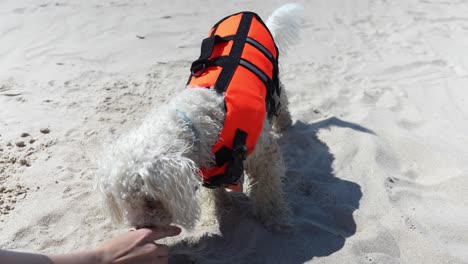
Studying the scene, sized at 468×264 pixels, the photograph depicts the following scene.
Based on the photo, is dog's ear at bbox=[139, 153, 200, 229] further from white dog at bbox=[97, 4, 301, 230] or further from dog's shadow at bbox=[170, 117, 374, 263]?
dog's shadow at bbox=[170, 117, 374, 263]

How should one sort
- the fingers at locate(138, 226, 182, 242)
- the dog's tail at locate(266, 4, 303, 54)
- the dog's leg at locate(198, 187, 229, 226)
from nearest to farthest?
the fingers at locate(138, 226, 182, 242) < the dog's leg at locate(198, 187, 229, 226) < the dog's tail at locate(266, 4, 303, 54)

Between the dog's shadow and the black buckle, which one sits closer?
the dog's shadow

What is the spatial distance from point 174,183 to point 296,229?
127cm

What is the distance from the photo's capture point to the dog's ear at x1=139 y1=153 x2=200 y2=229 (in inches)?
91.9


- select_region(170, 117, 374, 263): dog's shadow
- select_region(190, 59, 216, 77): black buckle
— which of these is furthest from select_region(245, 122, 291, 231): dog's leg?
select_region(190, 59, 216, 77): black buckle

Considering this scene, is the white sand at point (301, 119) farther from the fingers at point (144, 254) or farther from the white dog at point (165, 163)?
the white dog at point (165, 163)

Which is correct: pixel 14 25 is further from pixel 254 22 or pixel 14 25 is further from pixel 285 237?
pixel 285 237

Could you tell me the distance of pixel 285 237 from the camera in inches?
128

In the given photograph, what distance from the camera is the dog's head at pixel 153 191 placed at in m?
2.34

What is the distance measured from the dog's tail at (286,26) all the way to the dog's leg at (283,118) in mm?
437

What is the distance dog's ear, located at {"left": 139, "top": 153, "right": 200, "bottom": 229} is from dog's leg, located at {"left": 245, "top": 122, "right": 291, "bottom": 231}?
2.82 feet

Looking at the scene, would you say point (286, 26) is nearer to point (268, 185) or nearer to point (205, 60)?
point (205, 60)

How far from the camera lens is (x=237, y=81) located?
3.12 metres

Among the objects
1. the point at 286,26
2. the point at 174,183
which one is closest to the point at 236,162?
the point at 174,183
